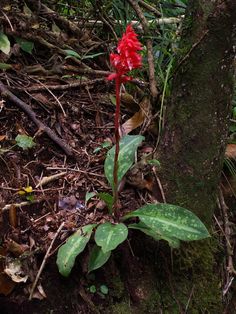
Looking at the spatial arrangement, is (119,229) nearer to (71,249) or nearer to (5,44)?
(71,249)

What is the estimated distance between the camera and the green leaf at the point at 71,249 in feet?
4.84

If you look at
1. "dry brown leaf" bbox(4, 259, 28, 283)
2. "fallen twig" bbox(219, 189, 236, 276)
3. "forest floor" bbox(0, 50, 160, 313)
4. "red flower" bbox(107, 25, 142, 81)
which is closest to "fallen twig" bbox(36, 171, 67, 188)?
"forest floor" bbox(0, 50, 160, 313)

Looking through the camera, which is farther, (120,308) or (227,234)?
(227,234)

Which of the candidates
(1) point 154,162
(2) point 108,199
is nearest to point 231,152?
(1) point 154,162

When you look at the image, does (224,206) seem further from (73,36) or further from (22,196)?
(73,36)

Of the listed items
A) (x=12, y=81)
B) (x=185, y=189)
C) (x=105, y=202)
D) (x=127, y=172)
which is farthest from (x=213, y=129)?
(x=12, y=81)

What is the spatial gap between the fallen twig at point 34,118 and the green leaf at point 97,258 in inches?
22.4

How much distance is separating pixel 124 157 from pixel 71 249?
1.43ft

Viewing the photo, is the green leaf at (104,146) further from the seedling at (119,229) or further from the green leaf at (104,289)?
the green leaf at (104,289)

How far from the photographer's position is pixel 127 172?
188cm

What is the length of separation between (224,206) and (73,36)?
142cm

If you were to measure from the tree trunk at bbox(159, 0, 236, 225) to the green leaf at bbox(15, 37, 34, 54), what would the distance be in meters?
0.93

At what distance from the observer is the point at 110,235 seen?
1473 millimetres

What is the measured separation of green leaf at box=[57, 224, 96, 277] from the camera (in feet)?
4.84
